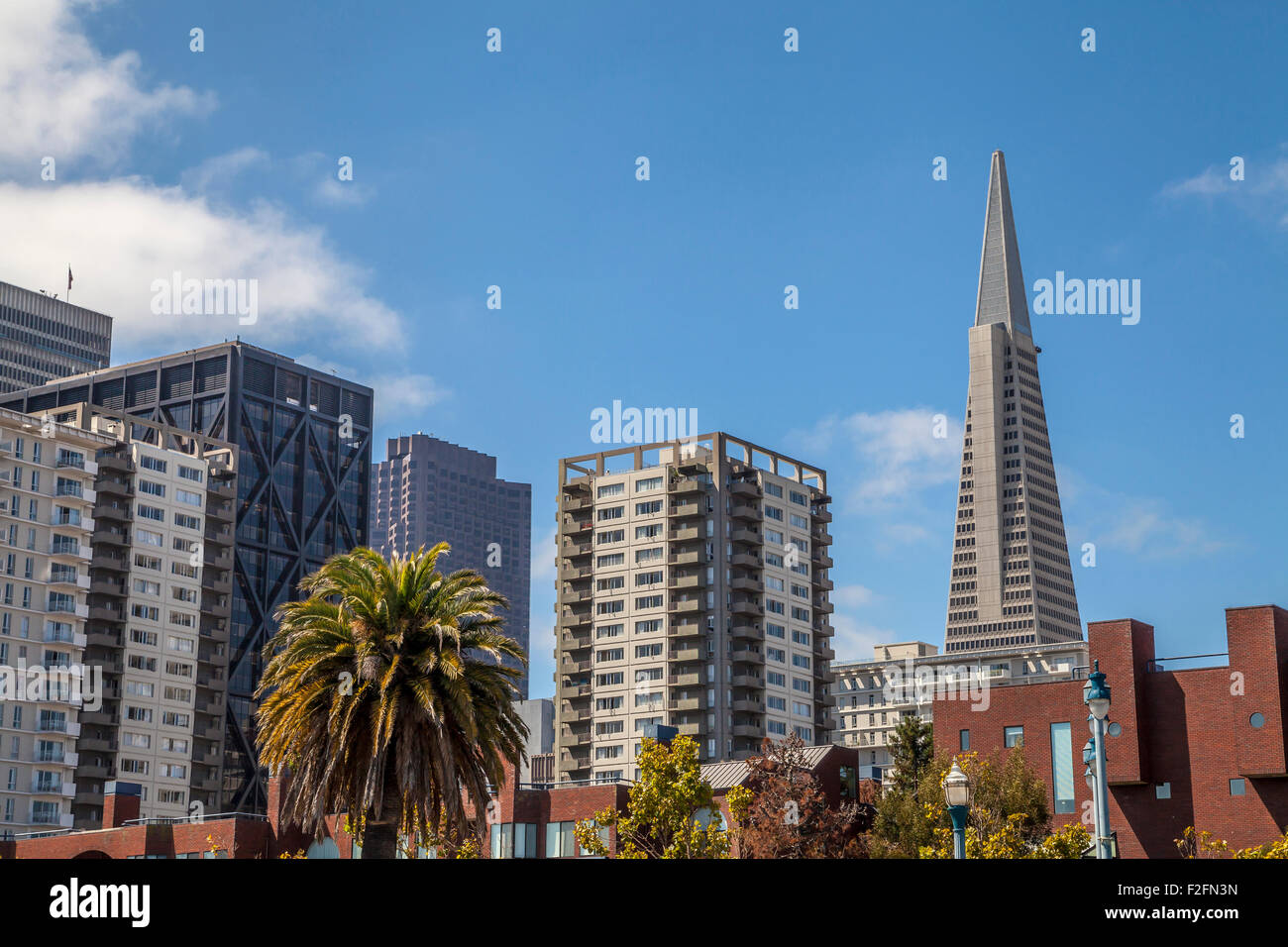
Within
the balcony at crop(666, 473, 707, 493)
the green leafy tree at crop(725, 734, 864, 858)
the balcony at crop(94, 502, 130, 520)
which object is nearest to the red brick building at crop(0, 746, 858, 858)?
the green leafy tree at crop(725, 734, 864, 858)

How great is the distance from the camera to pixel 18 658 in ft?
→ 472

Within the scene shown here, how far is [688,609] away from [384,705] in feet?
389

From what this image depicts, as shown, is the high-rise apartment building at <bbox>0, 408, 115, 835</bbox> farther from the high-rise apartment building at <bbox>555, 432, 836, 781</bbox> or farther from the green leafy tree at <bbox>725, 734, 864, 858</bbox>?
the green leafy tree at <bbox>725, 734, 864, 858</bbox>

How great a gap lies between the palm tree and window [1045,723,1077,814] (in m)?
24.9

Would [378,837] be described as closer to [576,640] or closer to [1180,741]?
[1180,741]

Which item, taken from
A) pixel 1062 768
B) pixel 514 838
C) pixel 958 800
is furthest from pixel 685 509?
pixel 958 800

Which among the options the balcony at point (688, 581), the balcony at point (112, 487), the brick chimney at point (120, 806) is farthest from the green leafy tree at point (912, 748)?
the balcony at point (112, 487)

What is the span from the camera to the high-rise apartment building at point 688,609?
16375 cm

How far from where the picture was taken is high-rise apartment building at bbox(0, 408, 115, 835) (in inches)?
5561

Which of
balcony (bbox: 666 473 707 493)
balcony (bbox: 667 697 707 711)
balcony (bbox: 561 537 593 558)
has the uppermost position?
balcony (bbox: 666 473 707 493)
